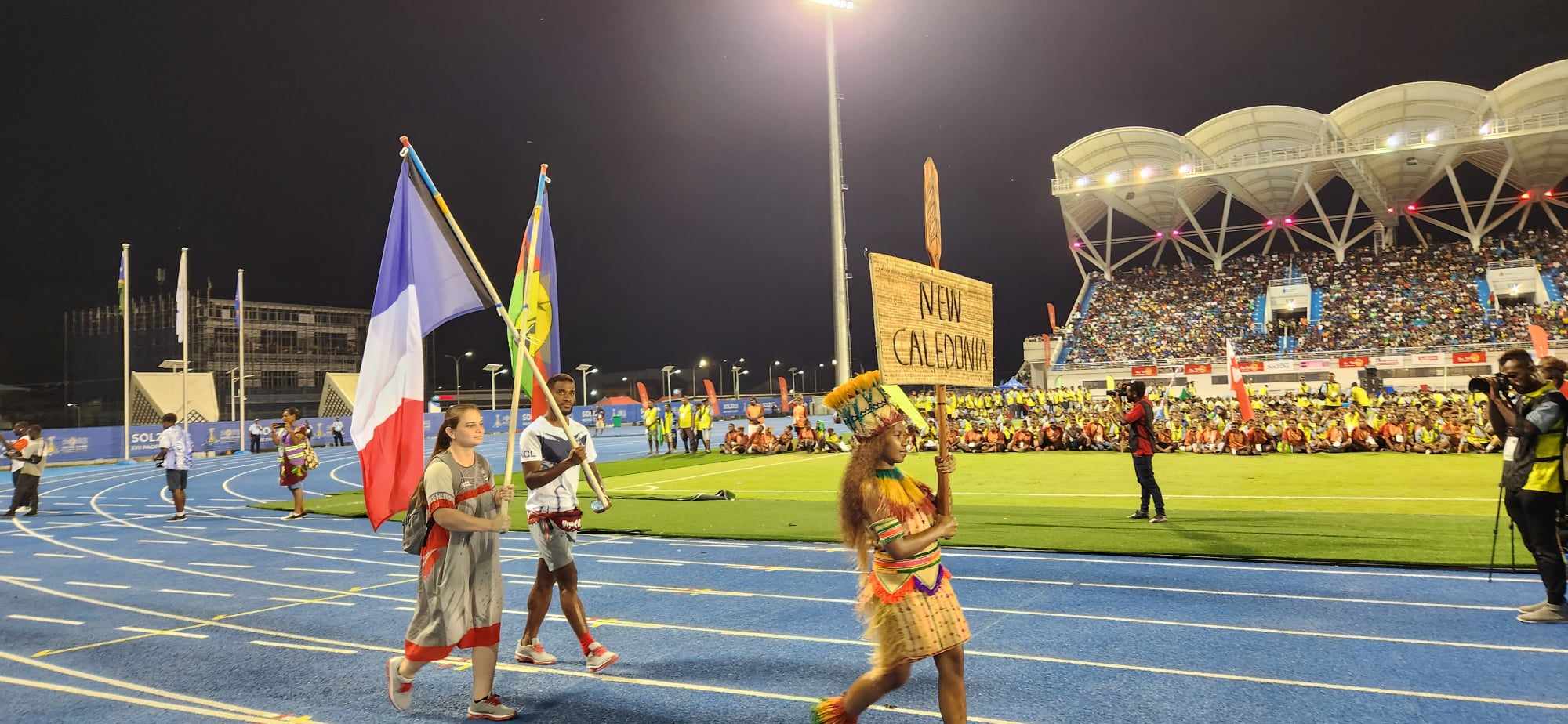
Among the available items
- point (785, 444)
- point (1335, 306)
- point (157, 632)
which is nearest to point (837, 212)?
point (157, 632)

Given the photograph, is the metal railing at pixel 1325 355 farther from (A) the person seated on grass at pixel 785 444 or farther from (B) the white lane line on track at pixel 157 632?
(B) the white lane line on track at pixel 157 632

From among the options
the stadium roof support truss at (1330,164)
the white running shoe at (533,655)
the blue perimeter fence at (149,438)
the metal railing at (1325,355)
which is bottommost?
the white running shoe at (533,655)

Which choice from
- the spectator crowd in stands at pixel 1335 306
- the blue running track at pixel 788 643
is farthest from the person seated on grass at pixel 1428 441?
the spectator crowd in stands at pixel 1335 306

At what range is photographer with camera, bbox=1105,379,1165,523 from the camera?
10.7 m

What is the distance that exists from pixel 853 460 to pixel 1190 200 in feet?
206

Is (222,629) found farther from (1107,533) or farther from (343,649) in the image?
(1107,533)

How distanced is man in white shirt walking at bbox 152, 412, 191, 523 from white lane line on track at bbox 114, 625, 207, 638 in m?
8.88

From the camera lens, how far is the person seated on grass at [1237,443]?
69.1 feet

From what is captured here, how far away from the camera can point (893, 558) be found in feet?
11.4

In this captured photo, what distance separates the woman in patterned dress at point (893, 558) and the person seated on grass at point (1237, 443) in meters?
20.4

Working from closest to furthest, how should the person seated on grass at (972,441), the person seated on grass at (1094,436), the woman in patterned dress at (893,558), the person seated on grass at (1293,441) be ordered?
the woman in patterned dress at (893,558), the person seated on grass at (1293,441), the person seated on grass at (1094,436), the person seated on grass at (972,441)

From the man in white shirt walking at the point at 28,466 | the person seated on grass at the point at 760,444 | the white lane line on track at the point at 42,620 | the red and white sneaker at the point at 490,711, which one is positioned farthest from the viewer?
the person seated on grass at the point at 760,444

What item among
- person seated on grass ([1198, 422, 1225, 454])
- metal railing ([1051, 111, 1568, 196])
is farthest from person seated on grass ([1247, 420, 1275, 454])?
metal railing ([1051, 111, 1568, 196])

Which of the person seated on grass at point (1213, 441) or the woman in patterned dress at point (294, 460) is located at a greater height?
the woman in patterned dress at point (294, 460)
